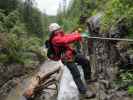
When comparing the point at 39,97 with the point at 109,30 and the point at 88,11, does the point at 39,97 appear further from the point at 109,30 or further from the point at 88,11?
the point at 88,11

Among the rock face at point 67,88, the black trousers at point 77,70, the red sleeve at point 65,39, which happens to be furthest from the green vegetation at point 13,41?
the red sleeve at point 65,39

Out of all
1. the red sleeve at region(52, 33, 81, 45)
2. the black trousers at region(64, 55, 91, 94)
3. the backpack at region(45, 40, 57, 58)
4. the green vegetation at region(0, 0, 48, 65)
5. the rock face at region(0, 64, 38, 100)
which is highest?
the red sleeve at region(52, 33, 81, 45)

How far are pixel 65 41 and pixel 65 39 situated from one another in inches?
1.8

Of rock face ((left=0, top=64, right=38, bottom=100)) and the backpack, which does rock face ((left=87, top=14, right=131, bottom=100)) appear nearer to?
the backpack

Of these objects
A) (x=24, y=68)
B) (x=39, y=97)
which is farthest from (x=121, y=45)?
(x=24, y=68)

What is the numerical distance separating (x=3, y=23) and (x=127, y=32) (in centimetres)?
1673

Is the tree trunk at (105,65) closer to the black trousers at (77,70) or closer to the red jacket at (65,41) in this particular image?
the black trousers at (77,70)

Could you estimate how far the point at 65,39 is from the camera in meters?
8.36

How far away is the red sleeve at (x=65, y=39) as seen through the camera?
8156 millimetres

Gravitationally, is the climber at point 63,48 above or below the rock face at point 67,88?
above

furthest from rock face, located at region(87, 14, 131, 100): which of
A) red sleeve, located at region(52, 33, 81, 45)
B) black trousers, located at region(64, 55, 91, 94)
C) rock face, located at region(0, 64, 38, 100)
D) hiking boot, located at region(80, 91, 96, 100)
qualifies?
rock face, located at region(0, 64, 38, 100)

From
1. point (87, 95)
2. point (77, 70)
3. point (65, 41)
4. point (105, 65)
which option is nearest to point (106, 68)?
point (105, 65)

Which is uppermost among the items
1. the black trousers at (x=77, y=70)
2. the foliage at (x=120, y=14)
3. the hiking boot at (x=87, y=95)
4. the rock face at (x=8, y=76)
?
the foliage at (x=120, y=14)

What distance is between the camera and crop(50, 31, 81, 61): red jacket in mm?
8203
